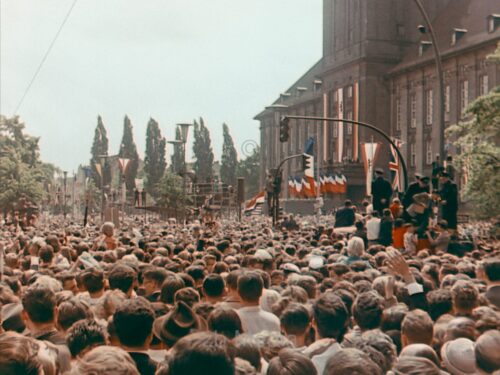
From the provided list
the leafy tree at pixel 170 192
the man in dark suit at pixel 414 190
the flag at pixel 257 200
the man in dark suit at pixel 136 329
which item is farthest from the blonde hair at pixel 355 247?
the flag at pixel 257 200

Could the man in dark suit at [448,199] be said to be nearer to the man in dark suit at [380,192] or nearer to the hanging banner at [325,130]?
the man in dark suit at [380,192]

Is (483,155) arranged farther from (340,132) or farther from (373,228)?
(340,132)

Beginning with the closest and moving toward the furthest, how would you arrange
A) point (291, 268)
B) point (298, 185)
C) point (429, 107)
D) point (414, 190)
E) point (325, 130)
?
point (291, 268) → point (414, 190) → point (298, 185) → point (429, 107) → point (325, 130)

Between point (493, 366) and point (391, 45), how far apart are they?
76.9m

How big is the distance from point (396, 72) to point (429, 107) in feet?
21.8

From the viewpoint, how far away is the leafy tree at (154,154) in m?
125

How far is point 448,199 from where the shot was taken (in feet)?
61.7

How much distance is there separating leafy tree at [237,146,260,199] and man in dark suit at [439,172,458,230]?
385 ft

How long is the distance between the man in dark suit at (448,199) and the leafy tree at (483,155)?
12.8 meters

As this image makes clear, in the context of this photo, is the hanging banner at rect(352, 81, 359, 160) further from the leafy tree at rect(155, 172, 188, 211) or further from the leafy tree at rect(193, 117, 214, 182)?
the leafy tree at rect(193, 117, 214, 182)

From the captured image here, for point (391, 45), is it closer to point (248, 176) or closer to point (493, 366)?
point (248, 176)

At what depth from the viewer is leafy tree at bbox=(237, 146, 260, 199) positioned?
454 feet

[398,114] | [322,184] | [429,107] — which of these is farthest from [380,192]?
[398,114]

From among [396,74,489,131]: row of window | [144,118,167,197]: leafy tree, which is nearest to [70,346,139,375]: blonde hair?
[396,74,489,131]: row of window
